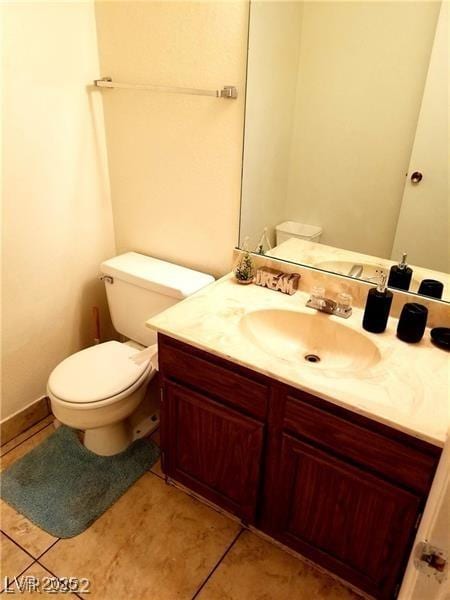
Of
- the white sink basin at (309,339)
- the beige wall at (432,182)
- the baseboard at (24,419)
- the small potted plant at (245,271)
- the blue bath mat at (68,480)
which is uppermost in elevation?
the beige wall at (432,182)

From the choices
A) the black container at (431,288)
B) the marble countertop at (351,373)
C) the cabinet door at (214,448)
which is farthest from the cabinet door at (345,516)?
the black container at (431,288)

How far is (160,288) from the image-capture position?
1.79 metres

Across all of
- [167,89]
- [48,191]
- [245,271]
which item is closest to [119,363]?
[245,271]

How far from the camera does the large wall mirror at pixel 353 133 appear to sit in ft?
4.23

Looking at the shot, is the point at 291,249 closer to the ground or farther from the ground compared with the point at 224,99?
closer to the ground

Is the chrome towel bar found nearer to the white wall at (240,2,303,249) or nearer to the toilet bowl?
the white wall at (240,2,303,249)

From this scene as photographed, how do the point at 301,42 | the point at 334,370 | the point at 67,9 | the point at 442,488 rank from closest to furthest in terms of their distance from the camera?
1. the point at 442,488
2. the point at 334,370
3. the point at 301,42
4. the point at 67,9

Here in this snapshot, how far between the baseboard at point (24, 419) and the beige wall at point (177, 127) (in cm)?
90

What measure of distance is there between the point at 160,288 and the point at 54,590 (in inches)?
43.5

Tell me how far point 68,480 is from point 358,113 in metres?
1.77

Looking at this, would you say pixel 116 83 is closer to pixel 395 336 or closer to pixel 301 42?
pixel 301 42

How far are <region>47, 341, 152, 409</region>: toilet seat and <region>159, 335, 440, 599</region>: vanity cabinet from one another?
9.9 inches

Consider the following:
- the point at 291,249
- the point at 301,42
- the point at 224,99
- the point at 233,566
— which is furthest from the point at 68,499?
the point at 301,42

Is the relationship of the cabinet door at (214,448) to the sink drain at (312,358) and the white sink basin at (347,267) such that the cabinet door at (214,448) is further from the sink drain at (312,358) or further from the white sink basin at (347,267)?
the white sink basin at (347,267)
